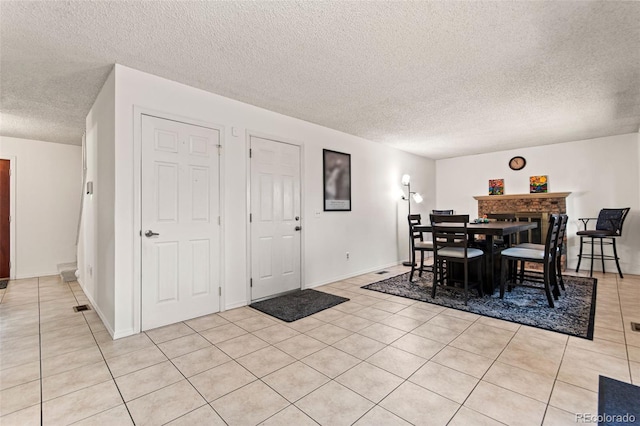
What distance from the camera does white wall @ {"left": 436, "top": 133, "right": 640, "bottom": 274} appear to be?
5.20 meters

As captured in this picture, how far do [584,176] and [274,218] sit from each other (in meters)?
5.89

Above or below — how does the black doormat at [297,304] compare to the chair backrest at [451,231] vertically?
below

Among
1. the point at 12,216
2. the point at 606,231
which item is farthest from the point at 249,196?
the point at 606,231

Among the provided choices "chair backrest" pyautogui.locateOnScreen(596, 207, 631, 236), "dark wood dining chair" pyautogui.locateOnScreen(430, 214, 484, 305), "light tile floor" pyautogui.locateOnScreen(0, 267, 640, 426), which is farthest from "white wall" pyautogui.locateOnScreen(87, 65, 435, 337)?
"chair backrest" pyautogui.locateOnScreen(596, 207, 631, 236)

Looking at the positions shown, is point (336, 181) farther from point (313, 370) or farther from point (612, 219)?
point (612, 219)

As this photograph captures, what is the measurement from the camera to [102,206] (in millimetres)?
3137

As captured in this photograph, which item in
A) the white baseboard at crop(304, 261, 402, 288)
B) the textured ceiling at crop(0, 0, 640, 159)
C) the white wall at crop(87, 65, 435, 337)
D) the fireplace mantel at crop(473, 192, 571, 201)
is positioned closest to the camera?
the textured ceiling at crop(0, 0, 640, 159)

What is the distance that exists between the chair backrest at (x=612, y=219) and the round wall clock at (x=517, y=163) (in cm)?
163

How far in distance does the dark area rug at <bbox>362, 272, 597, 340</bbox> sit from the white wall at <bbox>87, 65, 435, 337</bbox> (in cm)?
97

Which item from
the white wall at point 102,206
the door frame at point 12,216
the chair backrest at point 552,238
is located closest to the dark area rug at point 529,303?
the chair backrest at point 552,238

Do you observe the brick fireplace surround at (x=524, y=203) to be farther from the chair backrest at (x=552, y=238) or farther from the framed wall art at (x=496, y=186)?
the chair backrest at (x=552, y=238)

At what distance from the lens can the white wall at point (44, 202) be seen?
→ 5.26 m

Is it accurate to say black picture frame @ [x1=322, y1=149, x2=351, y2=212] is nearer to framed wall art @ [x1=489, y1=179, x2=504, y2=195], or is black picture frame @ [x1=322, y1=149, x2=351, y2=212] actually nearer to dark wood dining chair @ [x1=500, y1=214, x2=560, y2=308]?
dark wood dining chair @ [x1=500, y1=214, x2=560, y2=308]

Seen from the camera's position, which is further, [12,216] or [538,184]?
[538,184]
